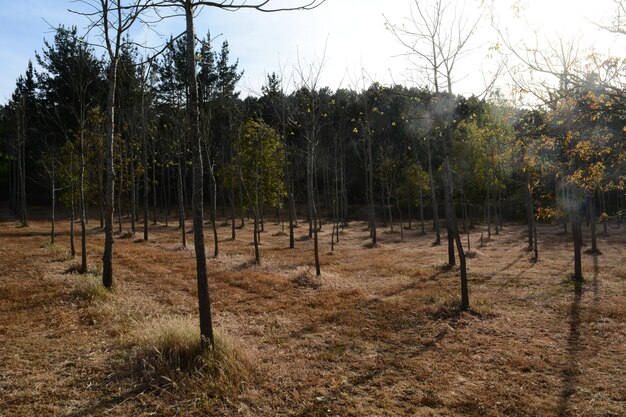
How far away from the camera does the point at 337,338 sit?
829 centimetres

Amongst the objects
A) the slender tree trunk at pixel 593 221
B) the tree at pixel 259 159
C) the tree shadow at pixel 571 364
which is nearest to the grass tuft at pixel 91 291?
the tree shadow at pixel 571 364

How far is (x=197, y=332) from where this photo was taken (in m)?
6.38

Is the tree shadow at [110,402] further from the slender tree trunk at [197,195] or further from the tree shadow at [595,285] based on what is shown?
the tree shadow at [595,285]

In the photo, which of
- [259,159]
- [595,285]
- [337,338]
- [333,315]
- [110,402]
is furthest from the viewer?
[259,159]

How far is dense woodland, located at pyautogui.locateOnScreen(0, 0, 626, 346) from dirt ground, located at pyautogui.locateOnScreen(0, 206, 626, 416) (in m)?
1.28

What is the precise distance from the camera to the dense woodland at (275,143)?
22.9 ft

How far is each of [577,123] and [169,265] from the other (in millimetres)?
14280

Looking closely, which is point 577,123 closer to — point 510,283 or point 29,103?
point 510,283

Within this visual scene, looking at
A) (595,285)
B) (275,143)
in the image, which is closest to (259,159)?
(275,143)

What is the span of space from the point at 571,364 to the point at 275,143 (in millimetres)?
20202

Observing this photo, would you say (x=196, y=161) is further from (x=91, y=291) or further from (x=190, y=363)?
(x=91, y=291)

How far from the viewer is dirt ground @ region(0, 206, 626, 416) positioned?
5359 mm

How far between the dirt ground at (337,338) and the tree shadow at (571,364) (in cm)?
3

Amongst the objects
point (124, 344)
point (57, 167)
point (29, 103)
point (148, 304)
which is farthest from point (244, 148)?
point (29, 103)
